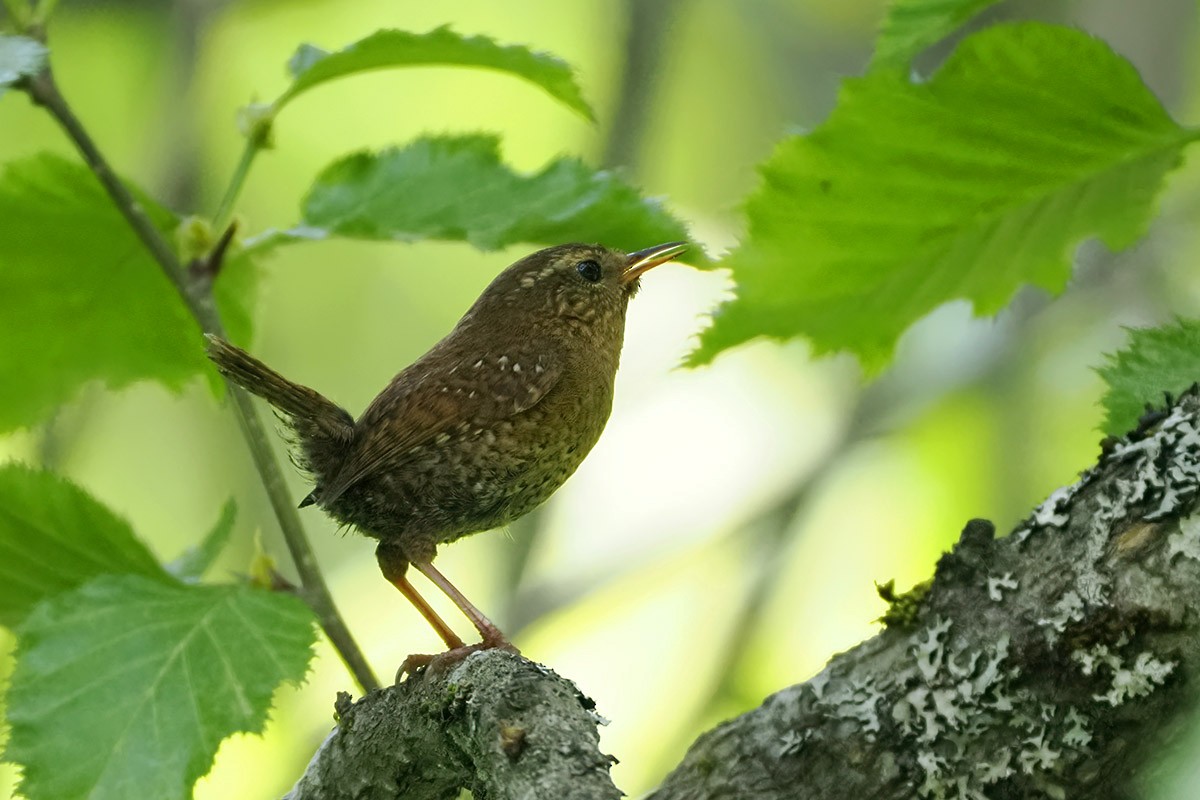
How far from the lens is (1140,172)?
1591 mm

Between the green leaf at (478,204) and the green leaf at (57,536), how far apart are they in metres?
0.48

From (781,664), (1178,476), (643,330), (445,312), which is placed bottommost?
(1178,476)

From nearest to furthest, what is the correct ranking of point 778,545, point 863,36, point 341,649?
point 341,649
point 778,545
point 863,36

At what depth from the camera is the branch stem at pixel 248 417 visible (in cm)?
192

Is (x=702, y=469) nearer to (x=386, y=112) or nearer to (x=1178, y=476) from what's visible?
(x=386, y=112)

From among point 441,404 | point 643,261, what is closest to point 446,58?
point 441,404

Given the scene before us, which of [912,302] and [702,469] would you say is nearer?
[912,302]

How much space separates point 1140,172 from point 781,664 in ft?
10.9

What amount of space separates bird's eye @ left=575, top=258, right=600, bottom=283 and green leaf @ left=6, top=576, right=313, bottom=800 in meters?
1.20

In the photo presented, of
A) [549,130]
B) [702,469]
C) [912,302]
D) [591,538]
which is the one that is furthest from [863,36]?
[912,302]

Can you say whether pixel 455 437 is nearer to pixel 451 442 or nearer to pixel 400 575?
pixel 451 442

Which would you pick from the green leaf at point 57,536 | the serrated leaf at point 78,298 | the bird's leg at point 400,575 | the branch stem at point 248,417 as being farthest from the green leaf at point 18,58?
the bird's leg at point 400,575

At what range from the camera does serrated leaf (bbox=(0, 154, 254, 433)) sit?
2.01m

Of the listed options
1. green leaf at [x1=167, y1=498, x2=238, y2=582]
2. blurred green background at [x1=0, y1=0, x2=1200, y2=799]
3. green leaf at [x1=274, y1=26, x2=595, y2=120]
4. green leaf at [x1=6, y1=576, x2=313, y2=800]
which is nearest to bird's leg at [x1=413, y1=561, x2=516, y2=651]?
green leaf at [x1=167, y1=498, x2=238, y2=582]
